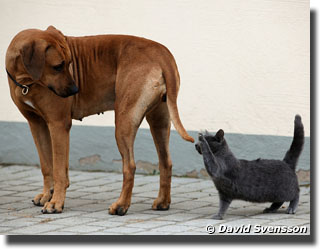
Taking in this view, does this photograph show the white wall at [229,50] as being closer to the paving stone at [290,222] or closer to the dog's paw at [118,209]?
the paving stone at [290,222]

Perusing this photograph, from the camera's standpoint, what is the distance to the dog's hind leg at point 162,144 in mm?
5848

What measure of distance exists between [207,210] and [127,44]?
1634 millimetres

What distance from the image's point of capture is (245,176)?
5.42 metres

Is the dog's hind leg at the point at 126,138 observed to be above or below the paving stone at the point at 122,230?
above

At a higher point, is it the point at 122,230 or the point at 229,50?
the point at 229,50

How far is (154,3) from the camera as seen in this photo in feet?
24.6

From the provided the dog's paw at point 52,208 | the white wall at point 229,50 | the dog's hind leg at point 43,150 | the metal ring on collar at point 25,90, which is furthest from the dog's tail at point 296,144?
the metal ring on collar at point 25,90

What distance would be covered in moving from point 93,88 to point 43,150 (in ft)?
2.55

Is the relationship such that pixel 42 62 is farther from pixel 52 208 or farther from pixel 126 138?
pixel 52 208

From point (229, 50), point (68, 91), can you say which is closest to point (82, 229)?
point (68, 91)

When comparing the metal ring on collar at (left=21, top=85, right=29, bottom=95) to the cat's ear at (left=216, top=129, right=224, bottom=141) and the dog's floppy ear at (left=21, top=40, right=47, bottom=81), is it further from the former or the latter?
the cat's ear at (left=216, top=129, right=224, bottom=141)

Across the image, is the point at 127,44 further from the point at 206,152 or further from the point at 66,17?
the point at 66,17

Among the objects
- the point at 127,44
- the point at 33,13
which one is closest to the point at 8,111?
the point at 33,13

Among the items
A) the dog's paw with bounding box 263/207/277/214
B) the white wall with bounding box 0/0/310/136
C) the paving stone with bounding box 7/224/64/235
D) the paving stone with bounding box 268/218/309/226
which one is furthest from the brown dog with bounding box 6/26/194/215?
the white wall with bounding box 0/0/310/136
